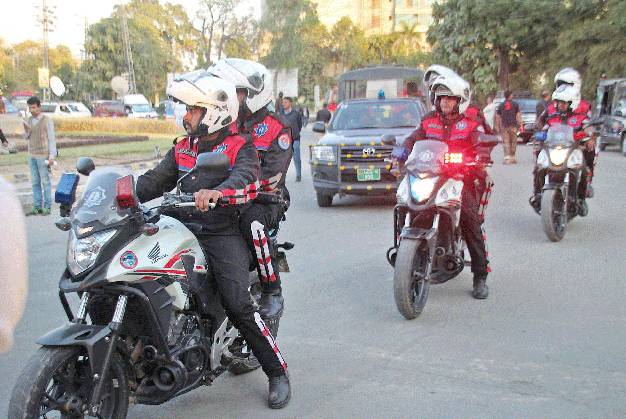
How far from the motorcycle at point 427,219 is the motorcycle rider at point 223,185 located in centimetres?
183

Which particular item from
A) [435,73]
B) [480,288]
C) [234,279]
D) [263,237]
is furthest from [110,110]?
[234,279]

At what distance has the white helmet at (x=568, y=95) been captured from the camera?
382 inches

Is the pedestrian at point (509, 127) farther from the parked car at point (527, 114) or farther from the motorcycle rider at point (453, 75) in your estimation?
the motorcycle rider at point (453, 75)

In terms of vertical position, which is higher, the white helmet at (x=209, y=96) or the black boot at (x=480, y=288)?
the white helmet at (x=209, y=96)

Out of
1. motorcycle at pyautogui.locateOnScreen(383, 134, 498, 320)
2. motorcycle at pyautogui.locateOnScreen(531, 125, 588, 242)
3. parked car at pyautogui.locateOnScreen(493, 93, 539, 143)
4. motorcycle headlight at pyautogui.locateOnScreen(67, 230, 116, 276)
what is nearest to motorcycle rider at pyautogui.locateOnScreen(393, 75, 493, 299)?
motorcycle at pyautogui.locateOnScreen(383, 134, 498, 320)

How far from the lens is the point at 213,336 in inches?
167

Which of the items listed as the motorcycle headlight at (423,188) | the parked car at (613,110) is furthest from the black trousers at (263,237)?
the parked car at (613,110)

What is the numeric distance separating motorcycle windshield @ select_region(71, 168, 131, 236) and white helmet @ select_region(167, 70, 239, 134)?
0.60 metres

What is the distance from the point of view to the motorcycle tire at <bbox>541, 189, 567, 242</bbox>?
29.1 ft

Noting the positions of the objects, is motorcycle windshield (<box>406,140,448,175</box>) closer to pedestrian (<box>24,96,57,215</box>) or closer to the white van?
pedestrian (<box>24,96,57,215</box>)

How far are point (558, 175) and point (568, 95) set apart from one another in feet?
3.63

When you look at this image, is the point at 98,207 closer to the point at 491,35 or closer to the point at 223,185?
the point at 223,185

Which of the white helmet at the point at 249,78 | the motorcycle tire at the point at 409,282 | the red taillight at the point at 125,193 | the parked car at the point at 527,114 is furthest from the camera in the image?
the parked car at the point at 527,114

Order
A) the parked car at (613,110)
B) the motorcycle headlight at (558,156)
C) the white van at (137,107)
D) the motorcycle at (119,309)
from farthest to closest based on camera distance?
the white van at (137,107)
the parked car at (613,110)
the motorcycle headlight at (558,156)
the motorcycle at (119,309)
